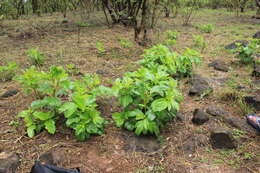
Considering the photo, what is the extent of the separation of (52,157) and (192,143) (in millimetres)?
1492

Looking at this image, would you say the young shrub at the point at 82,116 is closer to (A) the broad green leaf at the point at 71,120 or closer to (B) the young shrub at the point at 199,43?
(A) the broad green leaf at the point at 71,120

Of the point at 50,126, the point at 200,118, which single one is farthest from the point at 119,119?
the point at 200,118

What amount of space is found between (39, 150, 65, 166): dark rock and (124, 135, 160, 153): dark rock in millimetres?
676

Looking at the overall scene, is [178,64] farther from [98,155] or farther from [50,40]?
[50,40]

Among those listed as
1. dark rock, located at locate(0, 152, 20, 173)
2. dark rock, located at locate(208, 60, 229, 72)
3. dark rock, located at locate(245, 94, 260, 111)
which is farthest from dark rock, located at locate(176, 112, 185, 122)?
dark rock, located at locate(208, 60, 229, 72)

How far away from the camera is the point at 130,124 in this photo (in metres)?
2.28

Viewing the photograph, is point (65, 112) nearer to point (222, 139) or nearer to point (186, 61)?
point (222, 139)

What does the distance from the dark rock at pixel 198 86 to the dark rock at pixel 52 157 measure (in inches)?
85.9

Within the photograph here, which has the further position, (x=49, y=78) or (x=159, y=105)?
(x=49, y=78)

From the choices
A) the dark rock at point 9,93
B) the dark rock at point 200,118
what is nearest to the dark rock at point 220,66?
the dark rock at point 200,118

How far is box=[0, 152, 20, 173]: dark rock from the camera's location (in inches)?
69.6

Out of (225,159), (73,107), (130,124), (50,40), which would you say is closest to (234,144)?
(225,159)

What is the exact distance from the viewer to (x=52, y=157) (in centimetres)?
192

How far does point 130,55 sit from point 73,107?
323cm
